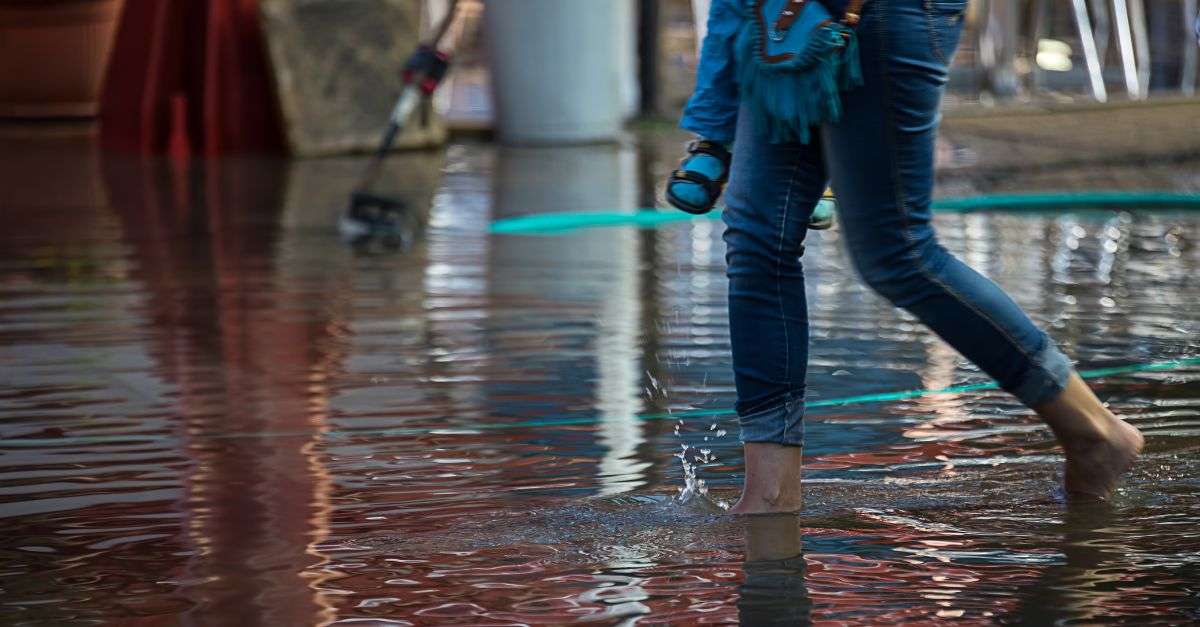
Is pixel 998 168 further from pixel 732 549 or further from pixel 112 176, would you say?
pixel 732 549

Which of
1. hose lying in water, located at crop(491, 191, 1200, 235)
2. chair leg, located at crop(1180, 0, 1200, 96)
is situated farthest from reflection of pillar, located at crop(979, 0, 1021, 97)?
hose lying in water, located at crop(491, 191, 1200, 235)

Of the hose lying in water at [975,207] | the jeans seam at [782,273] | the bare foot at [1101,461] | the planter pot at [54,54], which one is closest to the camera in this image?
the jeans seam at [782,273]

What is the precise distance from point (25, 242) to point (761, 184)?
439cm

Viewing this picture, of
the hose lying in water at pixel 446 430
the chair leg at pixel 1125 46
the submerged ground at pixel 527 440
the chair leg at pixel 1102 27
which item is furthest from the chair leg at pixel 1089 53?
the hose lying in water at pixel 446 430

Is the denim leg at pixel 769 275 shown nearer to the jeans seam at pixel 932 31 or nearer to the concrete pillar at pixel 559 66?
the jeans seam at pixel 932 31

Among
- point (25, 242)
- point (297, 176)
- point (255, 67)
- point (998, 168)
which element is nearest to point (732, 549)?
point (25, 242)

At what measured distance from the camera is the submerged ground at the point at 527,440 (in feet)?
8.32

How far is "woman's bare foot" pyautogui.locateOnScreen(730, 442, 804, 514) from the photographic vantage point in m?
2.87

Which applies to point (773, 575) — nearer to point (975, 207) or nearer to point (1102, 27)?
point (975, 207)

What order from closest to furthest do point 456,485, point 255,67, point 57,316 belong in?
1. point 456,485
2. point 57,316
3. point 255,67

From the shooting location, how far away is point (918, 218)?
9.07ft

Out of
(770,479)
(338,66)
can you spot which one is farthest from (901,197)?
(338,66)

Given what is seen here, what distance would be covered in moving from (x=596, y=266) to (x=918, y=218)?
309cm

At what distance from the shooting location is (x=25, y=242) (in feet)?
21.4
